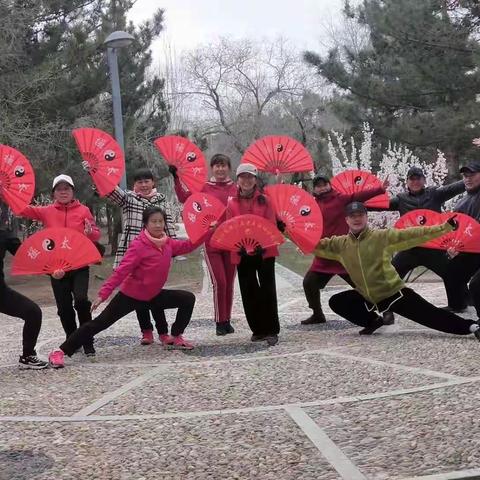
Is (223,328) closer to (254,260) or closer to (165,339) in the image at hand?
(165,339)

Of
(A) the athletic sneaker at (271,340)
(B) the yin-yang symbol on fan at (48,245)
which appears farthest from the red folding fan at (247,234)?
(B) the yin-yang symbol on fan at (48,245)

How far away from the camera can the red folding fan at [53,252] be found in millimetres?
5848

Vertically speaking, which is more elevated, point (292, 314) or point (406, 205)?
point (406, 205)

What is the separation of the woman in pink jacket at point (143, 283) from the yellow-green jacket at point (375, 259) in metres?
1.54

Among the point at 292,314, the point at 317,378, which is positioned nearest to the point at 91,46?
the point at 292,314

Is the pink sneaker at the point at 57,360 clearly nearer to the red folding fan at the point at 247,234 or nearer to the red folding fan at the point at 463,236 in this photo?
the red folding fan at the point at 247,234

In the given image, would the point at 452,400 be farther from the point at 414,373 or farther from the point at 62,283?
the point at 62,283

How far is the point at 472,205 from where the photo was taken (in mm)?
6777

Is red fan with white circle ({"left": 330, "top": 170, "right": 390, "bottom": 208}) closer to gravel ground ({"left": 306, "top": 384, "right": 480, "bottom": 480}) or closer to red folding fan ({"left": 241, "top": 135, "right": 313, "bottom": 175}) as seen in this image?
red folding fan ({"left": 241, "top": 135, "right": 313, "bottom": 175})

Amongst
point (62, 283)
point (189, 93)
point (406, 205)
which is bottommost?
point (62, 283)

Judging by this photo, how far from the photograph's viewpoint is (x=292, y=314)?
858 cm

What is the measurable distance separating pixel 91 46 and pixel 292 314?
997 cm

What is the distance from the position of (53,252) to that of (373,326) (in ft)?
10.3

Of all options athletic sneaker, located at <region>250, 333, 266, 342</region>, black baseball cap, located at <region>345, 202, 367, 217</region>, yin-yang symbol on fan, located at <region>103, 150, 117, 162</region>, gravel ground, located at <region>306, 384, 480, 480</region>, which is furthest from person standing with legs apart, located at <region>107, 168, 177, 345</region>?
gravel ground, located at <region>306, 384, 480, 480</region>
